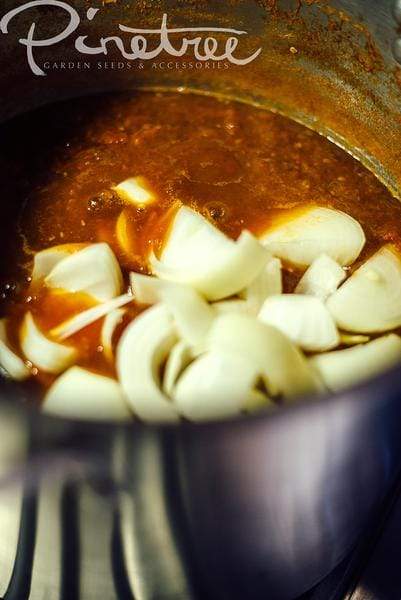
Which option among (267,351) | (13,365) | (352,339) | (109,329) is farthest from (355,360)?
(13,365)

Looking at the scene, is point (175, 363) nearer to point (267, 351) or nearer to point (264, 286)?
point (267, 351)

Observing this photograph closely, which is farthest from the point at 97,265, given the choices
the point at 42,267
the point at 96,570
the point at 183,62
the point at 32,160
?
the point at 183,62

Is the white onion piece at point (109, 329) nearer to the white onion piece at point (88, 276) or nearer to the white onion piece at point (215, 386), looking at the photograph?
the white onion piece at point (88, 276)

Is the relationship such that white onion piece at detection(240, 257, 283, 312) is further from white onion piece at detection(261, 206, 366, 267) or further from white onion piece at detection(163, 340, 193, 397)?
white onion piece at detection(163, 340, 193, 397)

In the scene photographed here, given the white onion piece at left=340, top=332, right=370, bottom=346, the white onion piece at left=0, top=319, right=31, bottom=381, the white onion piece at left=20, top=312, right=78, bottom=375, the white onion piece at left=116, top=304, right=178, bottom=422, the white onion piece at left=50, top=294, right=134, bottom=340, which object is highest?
the white onion piece at left=340, top=332, right=370, bottom=346

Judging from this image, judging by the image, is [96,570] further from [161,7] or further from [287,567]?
[161,7]

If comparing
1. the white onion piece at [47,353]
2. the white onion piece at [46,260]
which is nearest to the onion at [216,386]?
the white onion piece at [47,353]

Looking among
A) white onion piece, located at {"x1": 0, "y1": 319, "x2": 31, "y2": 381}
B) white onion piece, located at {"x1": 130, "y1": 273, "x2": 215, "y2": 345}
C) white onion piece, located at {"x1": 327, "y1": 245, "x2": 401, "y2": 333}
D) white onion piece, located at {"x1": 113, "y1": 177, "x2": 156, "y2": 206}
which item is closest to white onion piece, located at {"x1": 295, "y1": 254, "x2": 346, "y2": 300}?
white onion piece, located at {"x1": 327, "y1": 245, "x2": 401, "y2": 333}
